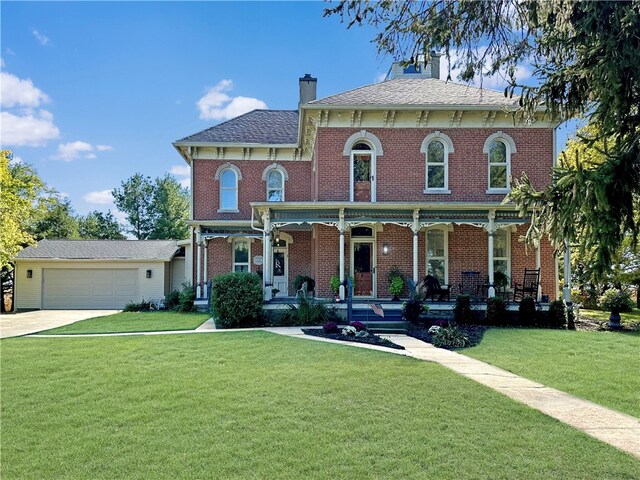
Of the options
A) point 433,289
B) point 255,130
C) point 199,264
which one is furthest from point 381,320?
point 255,130

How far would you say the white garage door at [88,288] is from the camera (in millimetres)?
22844

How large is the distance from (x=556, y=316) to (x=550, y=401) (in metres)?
9.32

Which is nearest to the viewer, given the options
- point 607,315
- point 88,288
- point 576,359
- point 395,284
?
point 576,359

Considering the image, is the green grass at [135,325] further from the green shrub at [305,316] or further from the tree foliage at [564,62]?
the tree foliage at [564,62]

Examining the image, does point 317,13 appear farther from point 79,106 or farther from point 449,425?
point 79,106

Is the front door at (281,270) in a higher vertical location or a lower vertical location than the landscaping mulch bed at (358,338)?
higher

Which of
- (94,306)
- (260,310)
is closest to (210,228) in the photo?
(260,310)

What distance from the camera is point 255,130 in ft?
71.0

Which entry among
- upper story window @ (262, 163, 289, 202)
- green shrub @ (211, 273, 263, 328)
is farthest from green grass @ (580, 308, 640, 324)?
upper story window @ (262, 163, 289, 202)

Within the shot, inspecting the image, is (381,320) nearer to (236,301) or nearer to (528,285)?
(236,301)

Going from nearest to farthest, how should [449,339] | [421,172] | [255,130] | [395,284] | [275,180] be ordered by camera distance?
[449,339] → [395,284] → [421,172] → [275,180] → [255,130]

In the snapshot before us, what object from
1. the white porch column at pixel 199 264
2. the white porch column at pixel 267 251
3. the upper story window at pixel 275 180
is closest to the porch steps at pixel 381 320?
the white porch column at pixel 267 251

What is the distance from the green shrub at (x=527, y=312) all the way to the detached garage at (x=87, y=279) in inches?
659

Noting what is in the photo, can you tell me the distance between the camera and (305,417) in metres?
5.02
